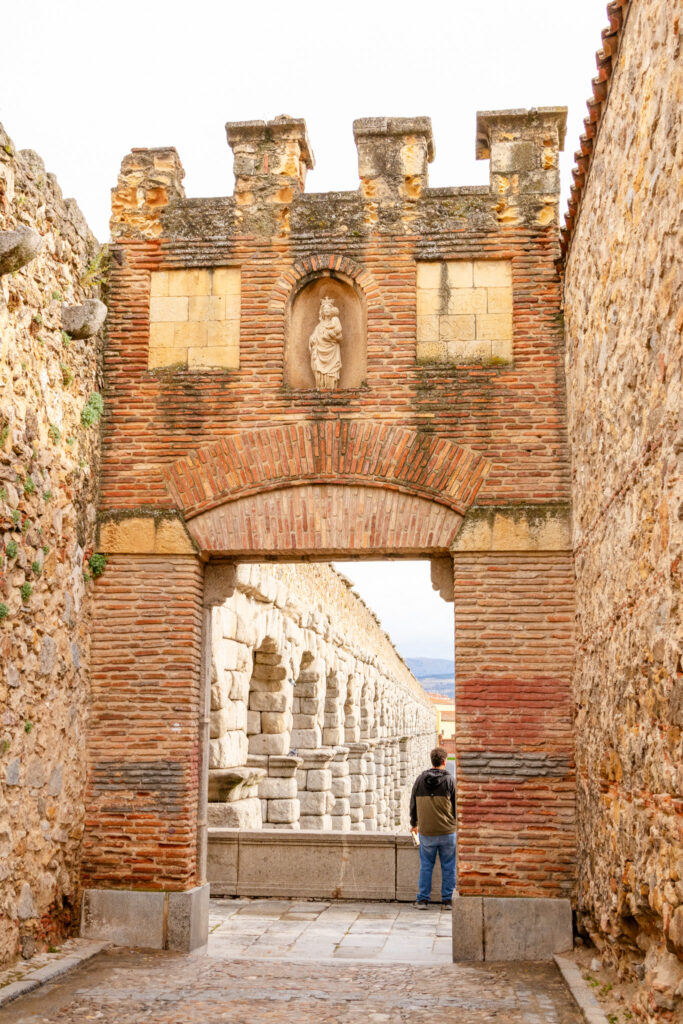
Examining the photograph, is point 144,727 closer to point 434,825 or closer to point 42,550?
point 42,550

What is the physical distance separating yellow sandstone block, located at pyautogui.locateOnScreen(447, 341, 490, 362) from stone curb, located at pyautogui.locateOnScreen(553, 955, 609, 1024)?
15.2 feet

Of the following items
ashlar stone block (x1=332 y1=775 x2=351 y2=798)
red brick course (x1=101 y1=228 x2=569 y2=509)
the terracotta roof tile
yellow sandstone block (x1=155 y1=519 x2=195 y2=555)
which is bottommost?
ashlar stone block (x1=332 y1=775 x2=351 y2=798)

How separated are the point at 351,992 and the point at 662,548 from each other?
378cm

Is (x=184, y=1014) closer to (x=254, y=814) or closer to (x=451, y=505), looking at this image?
(x=451, y=505)

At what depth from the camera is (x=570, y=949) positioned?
306 inches

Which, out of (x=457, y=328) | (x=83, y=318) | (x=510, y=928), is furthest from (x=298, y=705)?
(x=83, y=318)

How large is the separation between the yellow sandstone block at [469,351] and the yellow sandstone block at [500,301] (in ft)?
1.00

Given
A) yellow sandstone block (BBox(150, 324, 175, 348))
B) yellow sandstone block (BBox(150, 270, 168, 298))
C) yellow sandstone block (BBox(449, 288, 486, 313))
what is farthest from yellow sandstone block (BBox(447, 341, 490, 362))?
yellow sandstone block (BBox(150, 270, 168, 298))

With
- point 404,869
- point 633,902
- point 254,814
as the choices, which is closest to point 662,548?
point 633,902

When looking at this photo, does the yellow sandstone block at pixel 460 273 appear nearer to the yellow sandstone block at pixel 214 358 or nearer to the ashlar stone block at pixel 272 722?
the yellow sandstone block at pixel 214 358

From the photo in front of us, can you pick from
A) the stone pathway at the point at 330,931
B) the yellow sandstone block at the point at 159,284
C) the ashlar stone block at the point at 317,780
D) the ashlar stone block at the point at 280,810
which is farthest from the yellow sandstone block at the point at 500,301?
the ashlar stone block at the point at 317,780

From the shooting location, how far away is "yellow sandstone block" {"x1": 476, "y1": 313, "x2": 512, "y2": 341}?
8.91 meters

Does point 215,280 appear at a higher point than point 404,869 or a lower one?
higher

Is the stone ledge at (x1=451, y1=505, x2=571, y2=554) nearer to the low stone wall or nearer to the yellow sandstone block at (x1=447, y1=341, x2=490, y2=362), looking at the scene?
the yellow sandstone block at (x1=447, y1=341, x2=490, y2=362)
